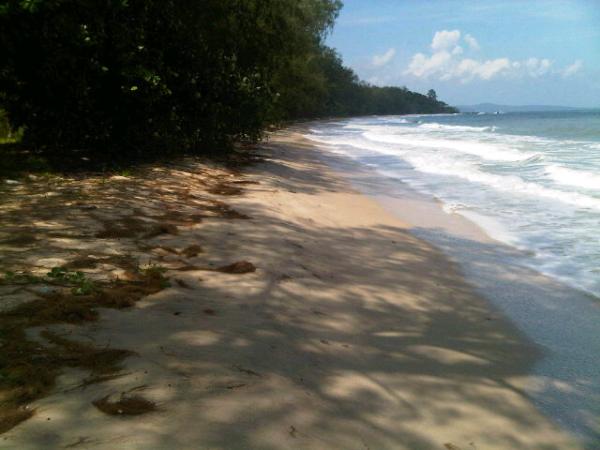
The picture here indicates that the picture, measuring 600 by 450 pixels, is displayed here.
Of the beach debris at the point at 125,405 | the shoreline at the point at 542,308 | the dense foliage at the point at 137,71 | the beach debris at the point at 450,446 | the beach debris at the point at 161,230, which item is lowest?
the shoreline at the point at 542,308

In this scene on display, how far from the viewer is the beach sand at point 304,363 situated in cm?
215

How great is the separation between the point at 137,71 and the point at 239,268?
18.0ft

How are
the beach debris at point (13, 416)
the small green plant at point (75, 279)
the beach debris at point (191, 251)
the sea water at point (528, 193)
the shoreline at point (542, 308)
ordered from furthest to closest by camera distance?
the sea water at point (528, 193)
the beach debris at point (191, 251)
the small green plant at point (75, 279)
the shoreline at point (542, 308)
the beach debris at point (13, 416)

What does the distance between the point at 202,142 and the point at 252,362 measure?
32.3 ft

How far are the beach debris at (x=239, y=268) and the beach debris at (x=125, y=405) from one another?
219 cm

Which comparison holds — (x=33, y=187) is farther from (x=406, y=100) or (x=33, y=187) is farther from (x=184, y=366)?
(x=406, y=100)

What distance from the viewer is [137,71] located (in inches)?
326

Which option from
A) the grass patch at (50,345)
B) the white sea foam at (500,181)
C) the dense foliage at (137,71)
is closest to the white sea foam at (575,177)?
the white sea foam at (500,181)

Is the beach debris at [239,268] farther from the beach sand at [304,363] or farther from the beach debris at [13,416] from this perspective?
the beach debris at [13,416]

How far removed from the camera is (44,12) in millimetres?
7309

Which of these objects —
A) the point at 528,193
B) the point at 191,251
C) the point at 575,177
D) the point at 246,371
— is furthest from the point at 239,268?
the point at 575,177

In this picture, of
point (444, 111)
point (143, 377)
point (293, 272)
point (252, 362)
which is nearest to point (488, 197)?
point (293, 272)

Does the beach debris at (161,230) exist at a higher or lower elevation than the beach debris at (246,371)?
higher

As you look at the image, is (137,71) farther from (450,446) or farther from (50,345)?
(450,446)
